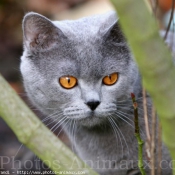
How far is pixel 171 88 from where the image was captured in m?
1.05

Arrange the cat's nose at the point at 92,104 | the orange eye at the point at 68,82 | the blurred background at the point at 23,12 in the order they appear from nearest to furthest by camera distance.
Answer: the cat's nose at the point at 92,104 → the orange eye at the point at 68,82 → the blurred background at the point at 23,12

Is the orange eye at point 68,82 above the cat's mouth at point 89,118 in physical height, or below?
above

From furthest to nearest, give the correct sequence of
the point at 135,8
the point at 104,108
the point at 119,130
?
the point at 119,130 < the point at 104,108 < the point at 135,8

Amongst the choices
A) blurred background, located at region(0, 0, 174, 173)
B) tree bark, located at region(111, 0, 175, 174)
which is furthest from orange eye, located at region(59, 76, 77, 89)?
blurred background, located at region(0, 0, 174, 173)

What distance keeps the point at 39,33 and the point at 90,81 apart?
308mm

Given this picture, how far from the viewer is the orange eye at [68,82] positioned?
1.77m

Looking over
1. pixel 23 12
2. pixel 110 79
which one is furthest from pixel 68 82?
pixel 23 12

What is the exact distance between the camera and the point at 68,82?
5.86 feet

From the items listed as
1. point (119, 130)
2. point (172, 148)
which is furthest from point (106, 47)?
point (172, 148)

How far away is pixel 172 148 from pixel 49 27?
87 centimetres

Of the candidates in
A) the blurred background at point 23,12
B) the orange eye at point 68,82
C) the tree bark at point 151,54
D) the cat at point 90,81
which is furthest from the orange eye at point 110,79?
the blurred background at point 23,12

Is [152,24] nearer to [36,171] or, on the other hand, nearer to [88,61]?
[88,61]

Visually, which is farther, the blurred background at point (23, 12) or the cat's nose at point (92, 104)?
the blurred background at point (23, 12)

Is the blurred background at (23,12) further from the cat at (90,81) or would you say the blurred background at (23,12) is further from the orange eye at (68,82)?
the orange eye at (68,82)
